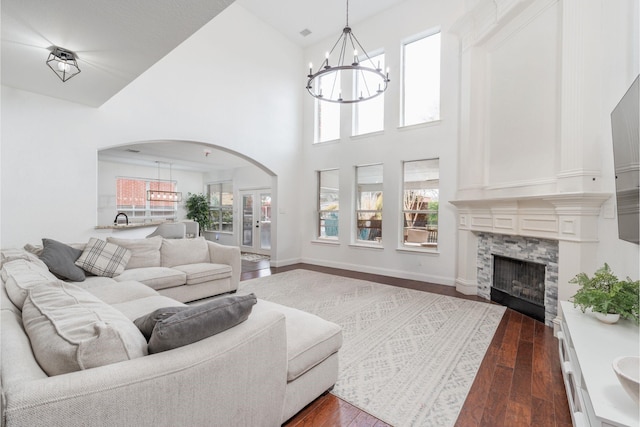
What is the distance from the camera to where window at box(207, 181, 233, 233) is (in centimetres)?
956

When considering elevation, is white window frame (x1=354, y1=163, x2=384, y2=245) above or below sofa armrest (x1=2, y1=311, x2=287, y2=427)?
above

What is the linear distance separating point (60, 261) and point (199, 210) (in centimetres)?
704

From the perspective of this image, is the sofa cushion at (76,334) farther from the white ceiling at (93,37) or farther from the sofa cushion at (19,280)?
the white ceiling at (93,37)

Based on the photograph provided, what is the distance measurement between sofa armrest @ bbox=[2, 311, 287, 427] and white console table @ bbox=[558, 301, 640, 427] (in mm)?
1380

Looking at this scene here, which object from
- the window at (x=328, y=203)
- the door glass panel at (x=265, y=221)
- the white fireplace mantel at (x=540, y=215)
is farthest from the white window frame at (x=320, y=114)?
the white fireplace mantel at (x=540, y=215)

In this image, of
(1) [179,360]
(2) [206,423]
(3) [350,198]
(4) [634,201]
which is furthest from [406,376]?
(3) [350,198]

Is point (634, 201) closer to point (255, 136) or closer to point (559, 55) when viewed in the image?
point (559, 55)

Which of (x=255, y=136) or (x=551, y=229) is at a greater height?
(x=255, y=136)

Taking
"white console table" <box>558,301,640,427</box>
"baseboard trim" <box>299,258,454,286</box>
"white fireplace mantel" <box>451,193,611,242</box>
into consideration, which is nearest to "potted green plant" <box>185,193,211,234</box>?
"baseboard trim" <box>299,258,454,286</box>

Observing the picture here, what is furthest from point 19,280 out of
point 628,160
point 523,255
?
point 523,255

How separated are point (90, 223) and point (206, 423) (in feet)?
12.8

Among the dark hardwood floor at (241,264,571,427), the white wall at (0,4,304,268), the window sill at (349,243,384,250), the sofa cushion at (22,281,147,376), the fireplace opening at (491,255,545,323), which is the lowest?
the dark hardwood floor at (241,264,571,427)

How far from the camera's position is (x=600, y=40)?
2.68 metres

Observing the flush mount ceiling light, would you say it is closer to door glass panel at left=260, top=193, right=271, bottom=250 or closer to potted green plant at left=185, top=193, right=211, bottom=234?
door glass panel at left=260, top=193, right=271, bottom=250
